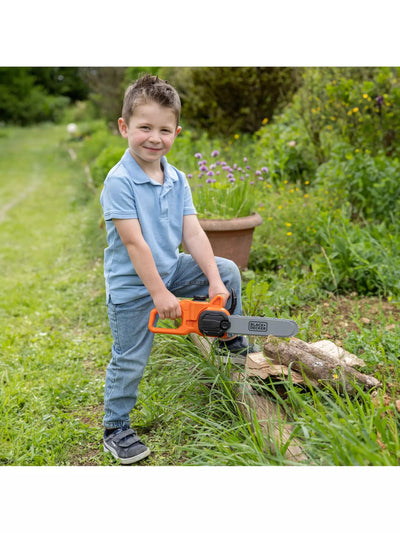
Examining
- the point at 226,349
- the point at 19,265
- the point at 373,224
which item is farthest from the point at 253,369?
the point at 19,265

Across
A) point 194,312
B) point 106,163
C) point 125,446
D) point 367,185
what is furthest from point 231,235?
point 106,163

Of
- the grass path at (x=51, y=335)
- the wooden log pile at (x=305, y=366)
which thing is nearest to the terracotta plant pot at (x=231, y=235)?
the grass path at (x=51, y=335)

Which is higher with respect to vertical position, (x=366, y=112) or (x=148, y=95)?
(x=148, y=95)

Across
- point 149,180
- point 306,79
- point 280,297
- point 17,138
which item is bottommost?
point 17,138

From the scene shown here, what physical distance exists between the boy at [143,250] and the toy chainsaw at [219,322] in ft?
0.21

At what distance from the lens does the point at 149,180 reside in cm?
248

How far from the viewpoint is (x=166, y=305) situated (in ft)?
7.83

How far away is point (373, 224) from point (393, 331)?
1.82 meters

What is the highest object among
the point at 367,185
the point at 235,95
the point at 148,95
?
the point at 148,95

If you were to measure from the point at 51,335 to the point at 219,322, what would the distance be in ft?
6.54

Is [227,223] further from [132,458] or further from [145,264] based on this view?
[132,458]

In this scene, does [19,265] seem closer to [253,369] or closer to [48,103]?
[253,369]

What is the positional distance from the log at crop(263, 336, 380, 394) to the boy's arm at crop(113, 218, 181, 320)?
54 centimetres

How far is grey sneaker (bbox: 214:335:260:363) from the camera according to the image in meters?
2.78
